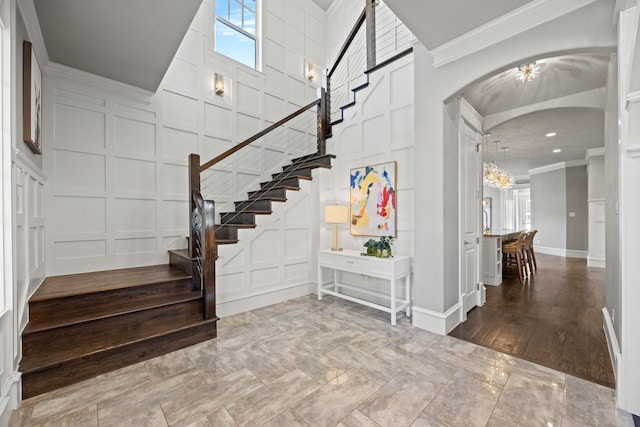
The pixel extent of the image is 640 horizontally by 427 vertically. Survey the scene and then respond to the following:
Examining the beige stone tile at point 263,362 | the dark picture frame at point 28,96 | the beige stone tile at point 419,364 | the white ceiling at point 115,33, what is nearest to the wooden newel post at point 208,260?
the beige stone tile at point 263,362

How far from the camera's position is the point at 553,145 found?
20.9 feet

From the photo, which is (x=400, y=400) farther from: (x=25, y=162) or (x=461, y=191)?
(x=25, y=162)

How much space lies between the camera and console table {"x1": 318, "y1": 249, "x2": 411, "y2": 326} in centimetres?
316

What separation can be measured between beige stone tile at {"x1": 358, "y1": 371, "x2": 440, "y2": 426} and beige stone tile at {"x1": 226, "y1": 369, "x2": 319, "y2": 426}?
1.44 feet

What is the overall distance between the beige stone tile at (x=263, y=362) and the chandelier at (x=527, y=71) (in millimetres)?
3695

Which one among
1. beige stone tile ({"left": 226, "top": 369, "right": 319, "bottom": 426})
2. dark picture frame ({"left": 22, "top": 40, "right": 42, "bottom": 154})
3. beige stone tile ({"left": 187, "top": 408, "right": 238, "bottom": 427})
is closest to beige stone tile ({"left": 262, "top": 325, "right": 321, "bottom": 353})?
beige stone tile ({"left": 226, "top": 369, "right": 319, "bottom": 426})

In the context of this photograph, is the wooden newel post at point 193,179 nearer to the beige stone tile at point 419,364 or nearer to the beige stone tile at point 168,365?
the beige stone tile at point 168,365

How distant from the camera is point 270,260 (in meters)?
3.96

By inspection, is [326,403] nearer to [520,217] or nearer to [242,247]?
[242,247]

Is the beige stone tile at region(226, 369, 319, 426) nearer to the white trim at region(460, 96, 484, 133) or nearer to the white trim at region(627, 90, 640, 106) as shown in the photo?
the white trim at region(627, 90, 640, 106)

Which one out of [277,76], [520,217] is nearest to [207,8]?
[277,76]

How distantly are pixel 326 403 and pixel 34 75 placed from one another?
3.42 metres

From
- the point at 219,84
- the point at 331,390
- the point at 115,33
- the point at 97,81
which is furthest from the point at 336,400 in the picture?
the point at 219,84

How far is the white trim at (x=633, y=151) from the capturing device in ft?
5.45
